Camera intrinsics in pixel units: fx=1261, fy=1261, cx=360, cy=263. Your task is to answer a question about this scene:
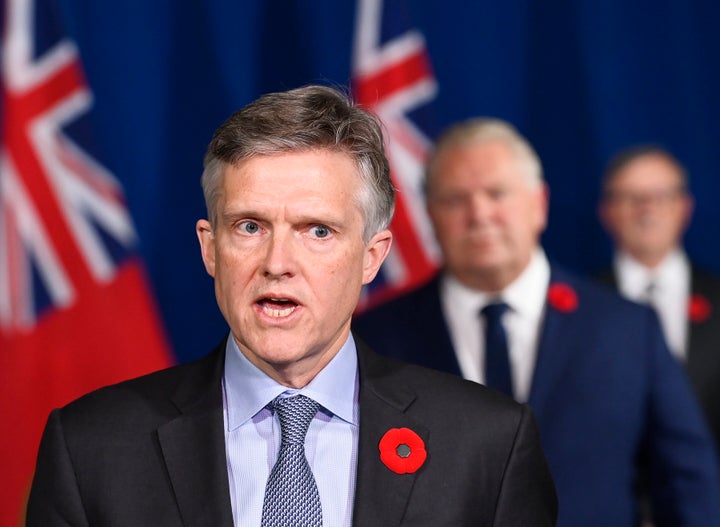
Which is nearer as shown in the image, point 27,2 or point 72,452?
point 72,452

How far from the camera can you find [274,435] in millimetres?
1884

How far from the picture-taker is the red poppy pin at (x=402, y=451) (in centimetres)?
186

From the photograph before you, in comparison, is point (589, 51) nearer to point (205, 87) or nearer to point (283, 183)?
point (205, 87)

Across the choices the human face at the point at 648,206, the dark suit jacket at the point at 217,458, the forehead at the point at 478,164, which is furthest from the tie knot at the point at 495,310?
the human face at the point at 648,206

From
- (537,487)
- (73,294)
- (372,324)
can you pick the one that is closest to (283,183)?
(537,487)

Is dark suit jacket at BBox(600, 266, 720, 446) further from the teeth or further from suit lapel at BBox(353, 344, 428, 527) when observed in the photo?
the teeth

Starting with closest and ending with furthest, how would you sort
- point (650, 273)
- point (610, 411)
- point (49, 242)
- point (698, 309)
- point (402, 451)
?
point (402, 451) < point (610, 411) < point (49, 242) < point (698, 309) < point (650, 273)

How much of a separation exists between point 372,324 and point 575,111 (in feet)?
6.26

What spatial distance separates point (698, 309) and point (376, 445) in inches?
102

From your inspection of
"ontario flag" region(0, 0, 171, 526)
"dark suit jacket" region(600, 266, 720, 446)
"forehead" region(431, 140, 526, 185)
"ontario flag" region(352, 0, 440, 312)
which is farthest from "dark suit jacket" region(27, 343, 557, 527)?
"ontario flag" region(352, 0, 440, 312)

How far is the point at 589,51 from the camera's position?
453 centimetres

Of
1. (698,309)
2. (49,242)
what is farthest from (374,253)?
(698,309)

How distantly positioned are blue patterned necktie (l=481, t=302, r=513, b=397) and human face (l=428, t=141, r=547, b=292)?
0.23ft

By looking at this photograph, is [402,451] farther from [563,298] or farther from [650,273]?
[650,273]
